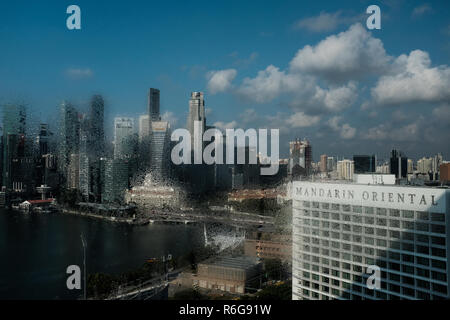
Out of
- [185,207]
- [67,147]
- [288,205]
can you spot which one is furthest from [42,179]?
[288,205]

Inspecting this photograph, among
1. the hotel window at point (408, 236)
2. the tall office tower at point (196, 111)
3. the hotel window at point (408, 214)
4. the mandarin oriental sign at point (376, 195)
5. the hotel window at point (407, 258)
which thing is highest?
the tall office tower at point (196, 111)

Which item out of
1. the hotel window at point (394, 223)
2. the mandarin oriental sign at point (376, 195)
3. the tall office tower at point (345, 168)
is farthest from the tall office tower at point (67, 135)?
the hotel window at point (394, 223)

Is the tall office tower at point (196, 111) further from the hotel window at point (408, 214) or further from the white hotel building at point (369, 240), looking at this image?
the hotel window at point (408, 214)

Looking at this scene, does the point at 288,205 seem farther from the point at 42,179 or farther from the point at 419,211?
the point at 42,179

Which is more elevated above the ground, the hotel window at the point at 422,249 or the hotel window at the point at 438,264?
the hotel window at the point at 422,249

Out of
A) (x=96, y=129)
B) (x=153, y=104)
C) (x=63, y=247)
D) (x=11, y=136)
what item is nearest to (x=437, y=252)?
(x=63, y=247)
